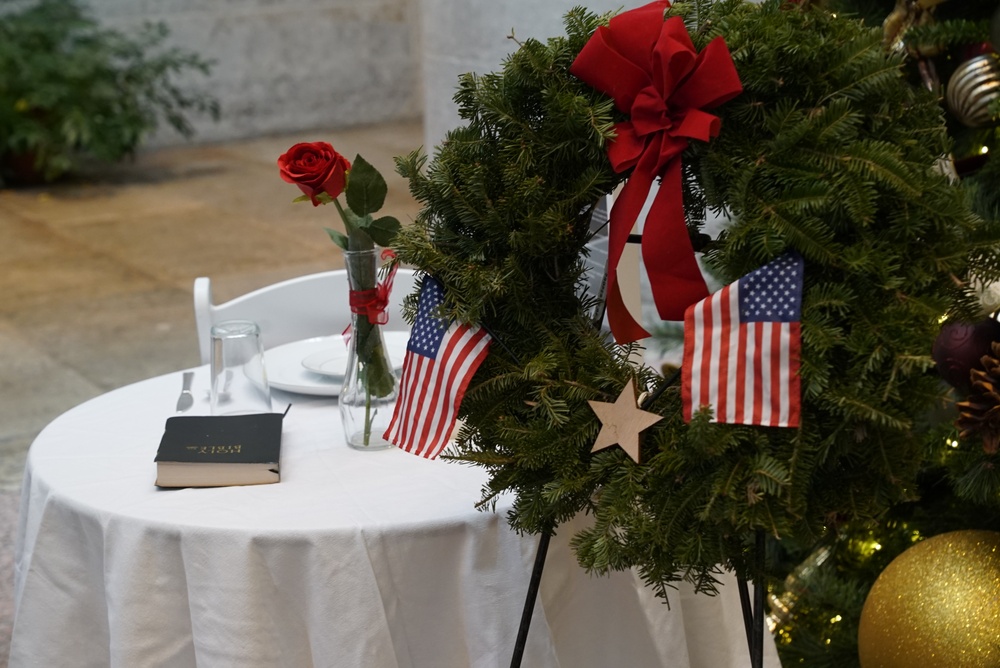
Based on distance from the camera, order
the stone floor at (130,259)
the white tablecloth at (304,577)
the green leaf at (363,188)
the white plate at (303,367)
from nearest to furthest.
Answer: the white tablecloth at (304,577)
the green leaf at (363,188)
the white plate at (303,367)
the stone floor at (130,259)

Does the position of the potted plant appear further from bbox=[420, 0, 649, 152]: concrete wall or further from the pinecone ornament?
the pinecone ornament

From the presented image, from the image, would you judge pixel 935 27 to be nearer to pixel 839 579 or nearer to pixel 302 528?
pixel 839 579

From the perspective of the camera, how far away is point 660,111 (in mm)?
1042

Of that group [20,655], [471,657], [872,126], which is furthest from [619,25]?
[20,655]

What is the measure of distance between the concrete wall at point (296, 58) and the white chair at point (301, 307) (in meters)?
6.42

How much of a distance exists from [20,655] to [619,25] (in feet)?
3.47

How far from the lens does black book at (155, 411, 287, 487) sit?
136cm

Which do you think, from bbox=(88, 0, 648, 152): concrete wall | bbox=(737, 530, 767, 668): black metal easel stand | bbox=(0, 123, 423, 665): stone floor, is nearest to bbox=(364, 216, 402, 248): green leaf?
bbox=(737, 530, 767, 668): black metal easel stand

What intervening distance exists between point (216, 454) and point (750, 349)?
70 centimetres

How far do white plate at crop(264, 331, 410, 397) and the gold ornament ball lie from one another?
28.4 inches

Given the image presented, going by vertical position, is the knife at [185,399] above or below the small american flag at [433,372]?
below

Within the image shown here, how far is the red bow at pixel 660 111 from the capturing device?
1019 mm

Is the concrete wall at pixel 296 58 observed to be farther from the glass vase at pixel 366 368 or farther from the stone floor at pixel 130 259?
the glass vase at pixel 366 368

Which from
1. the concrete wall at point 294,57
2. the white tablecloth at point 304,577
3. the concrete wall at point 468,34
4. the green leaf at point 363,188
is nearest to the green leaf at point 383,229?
the green leaf at point 363,188
